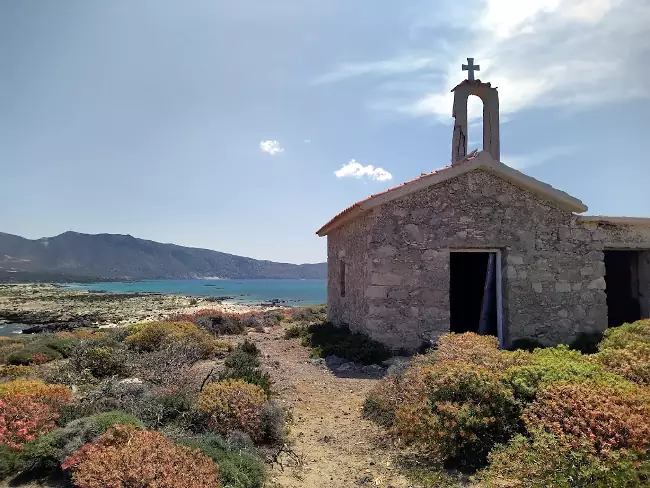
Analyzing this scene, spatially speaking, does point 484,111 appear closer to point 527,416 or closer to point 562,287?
point 562,287

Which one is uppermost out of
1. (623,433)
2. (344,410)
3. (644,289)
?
(644,289)

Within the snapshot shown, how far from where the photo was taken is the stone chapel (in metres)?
11.1

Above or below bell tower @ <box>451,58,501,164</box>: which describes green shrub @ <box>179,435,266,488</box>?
below

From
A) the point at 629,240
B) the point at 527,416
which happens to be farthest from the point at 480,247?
the point at 527,416

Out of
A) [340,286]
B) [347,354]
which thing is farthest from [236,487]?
[340,286]

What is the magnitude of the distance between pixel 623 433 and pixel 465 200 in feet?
26.8

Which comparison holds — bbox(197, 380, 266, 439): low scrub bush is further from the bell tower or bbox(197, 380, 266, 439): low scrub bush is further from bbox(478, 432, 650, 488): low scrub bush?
the bell tower

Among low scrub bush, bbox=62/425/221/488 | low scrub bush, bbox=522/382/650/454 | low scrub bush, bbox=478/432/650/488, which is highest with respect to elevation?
low scrub bush, bbox=522/382/650/454

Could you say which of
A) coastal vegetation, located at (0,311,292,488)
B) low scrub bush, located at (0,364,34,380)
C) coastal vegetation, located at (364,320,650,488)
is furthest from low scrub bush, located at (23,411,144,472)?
low scrub bush, located at (0,364,34,380)

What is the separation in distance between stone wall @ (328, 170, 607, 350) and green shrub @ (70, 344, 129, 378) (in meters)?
5.61

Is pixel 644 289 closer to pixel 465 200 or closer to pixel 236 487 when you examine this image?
A: pixel 465 200

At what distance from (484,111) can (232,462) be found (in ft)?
40.3

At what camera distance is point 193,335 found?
514 inches

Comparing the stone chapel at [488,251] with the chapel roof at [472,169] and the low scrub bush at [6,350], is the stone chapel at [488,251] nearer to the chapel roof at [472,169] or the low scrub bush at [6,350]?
the chapel roof at [472,169]
